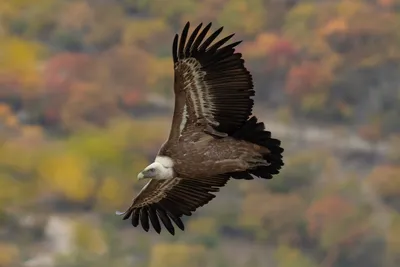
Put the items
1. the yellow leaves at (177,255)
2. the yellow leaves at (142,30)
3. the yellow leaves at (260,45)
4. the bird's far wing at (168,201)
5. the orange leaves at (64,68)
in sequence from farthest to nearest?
1. the yellow leaves at (142,30)
2. the orange leaves at (64,68)
3. the yellow leaves at (260,45)
4. the yellow leaves at (177,255)
5. the bird's far wing at (168,201)

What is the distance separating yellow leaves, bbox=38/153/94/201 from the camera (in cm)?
3866

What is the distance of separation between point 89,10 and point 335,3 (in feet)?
35.2

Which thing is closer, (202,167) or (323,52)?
(202,167)

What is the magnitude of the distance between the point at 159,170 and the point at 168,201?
1.03 meters

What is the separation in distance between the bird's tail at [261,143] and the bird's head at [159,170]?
0.54 meters

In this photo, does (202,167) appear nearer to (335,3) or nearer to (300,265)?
(300,265)

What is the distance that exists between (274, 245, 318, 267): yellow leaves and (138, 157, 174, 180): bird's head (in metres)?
27.0

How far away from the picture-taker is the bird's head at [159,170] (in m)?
9.27

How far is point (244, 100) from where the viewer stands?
9.41m

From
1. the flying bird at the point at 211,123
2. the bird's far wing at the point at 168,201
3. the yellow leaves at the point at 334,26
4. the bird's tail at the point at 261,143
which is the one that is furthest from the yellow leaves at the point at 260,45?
the flying bird at the point at 211,123

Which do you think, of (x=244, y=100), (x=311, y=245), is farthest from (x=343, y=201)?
(x=244, y=100)

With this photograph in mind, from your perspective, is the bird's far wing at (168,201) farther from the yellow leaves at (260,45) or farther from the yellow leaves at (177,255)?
the yellow leaves at (260,45)

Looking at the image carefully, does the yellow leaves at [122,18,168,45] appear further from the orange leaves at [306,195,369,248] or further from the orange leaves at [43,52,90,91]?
the orange leaves at [306,195,369,248]

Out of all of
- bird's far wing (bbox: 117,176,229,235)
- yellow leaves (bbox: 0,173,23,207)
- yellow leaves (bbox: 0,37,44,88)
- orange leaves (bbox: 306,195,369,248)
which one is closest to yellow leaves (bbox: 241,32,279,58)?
yellow leaves (bbox: 0,37,44,88)
